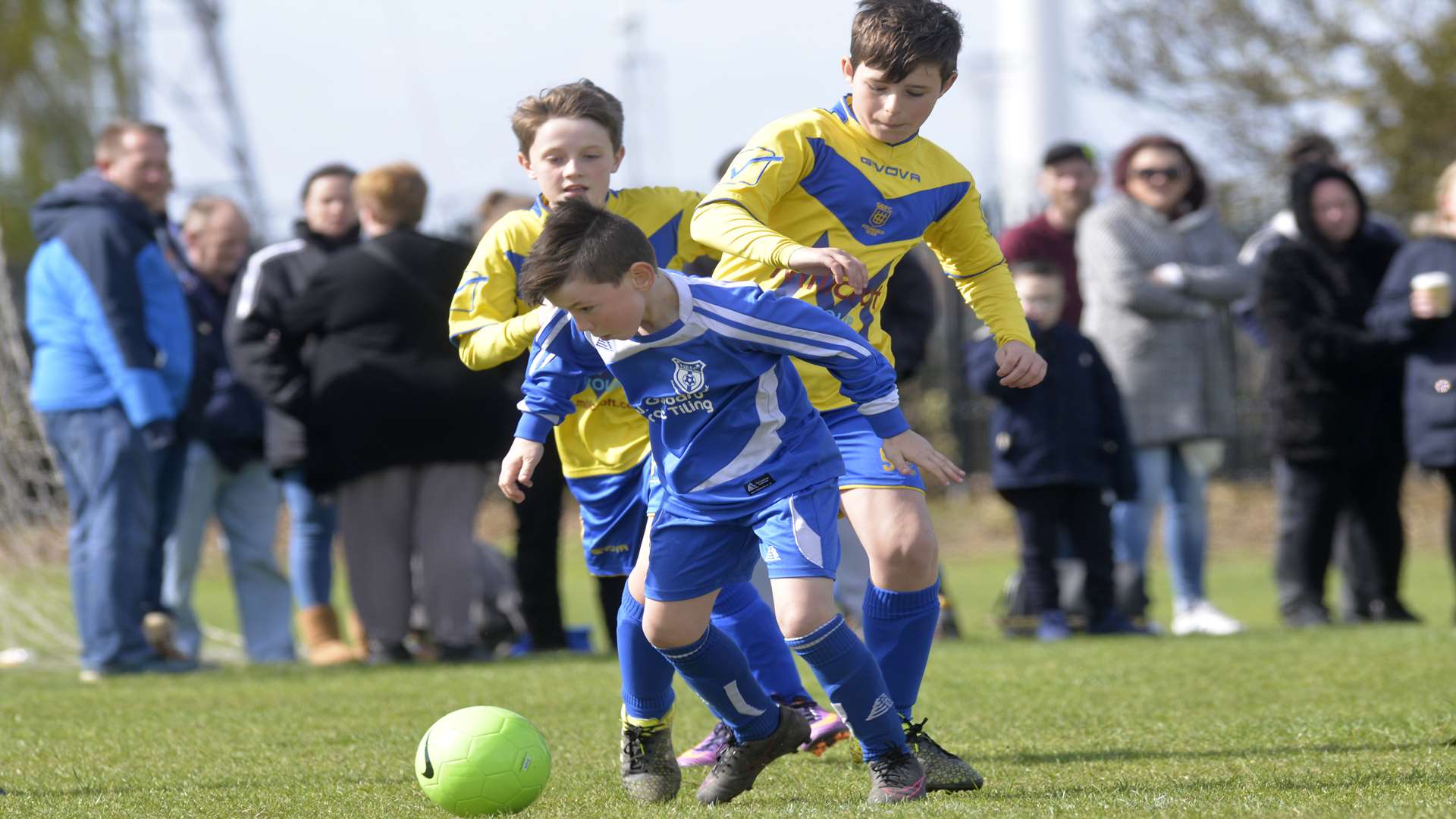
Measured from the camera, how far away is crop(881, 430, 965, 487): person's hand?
3.79 m

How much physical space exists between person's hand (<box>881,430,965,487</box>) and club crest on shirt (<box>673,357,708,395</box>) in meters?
0.43

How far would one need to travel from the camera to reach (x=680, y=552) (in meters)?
3.99

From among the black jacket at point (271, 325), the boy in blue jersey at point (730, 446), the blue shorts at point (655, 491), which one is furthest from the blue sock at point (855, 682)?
the black jacket at point (271, 325)

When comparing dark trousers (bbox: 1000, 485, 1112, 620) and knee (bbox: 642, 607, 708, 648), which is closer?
knee (bbox: 642, 607, 708, 648)

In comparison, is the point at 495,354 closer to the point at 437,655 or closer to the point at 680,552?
the point at 680,552

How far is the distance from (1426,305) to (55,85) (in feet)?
52.1

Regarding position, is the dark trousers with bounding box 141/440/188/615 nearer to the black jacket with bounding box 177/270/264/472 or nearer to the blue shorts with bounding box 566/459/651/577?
the black jacket with bounding box 177/270/264/472

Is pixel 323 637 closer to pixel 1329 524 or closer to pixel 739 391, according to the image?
pixel 739 391

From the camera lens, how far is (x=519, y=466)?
423cm

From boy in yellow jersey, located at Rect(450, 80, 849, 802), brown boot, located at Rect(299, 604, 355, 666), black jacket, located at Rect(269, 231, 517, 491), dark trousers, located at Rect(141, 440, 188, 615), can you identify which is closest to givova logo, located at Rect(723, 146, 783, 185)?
boy in yellow jersey, located at Rect(450, 80, 849, 802)

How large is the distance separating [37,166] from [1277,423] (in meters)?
14.8

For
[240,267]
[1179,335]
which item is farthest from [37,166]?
[1179,335]

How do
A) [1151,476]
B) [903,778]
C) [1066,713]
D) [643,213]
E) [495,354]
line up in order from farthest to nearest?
[1151,476] → [1066,713] → [643,213] → [495,354] → [903,778]

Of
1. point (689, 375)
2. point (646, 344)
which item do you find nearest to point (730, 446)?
point (689, 375)
